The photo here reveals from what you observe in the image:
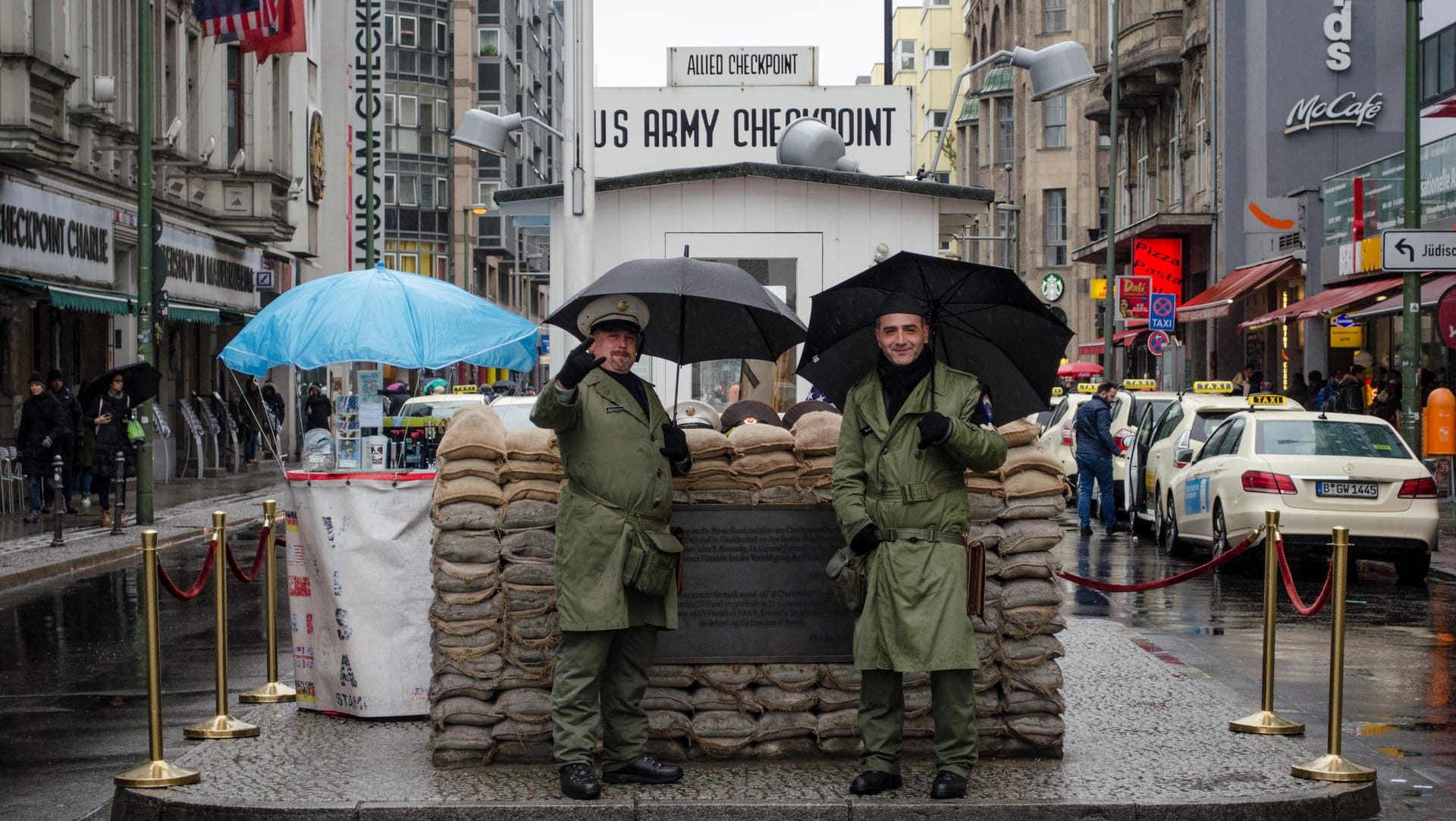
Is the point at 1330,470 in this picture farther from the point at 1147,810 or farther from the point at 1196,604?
the point at 1147,810

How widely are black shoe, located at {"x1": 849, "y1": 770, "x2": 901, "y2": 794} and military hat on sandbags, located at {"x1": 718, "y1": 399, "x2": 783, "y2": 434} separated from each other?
2.81 meters

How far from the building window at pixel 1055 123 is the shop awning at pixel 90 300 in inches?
1894

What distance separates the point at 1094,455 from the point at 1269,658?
1369 centimetres

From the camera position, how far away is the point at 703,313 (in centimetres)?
787

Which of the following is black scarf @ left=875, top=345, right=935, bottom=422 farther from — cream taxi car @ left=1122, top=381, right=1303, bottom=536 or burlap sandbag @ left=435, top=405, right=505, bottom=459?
cream taxi car @ left=1122, top=381, right=1303, bottom=536

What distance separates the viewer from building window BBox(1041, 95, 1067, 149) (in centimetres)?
7088

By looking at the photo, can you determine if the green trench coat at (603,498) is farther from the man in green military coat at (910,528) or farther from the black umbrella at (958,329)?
the black umbrella at (958,329)

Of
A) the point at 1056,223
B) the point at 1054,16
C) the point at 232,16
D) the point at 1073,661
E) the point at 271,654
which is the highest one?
the point at 1054,16

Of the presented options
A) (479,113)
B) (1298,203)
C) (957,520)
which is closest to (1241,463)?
(479,113)

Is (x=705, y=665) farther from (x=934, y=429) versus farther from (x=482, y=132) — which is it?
(x=482, y=132)

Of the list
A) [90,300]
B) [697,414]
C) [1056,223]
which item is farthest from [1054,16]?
[697,414]

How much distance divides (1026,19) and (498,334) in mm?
65430

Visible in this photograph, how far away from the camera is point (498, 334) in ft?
30.1

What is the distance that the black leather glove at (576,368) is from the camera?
21.2 ft
